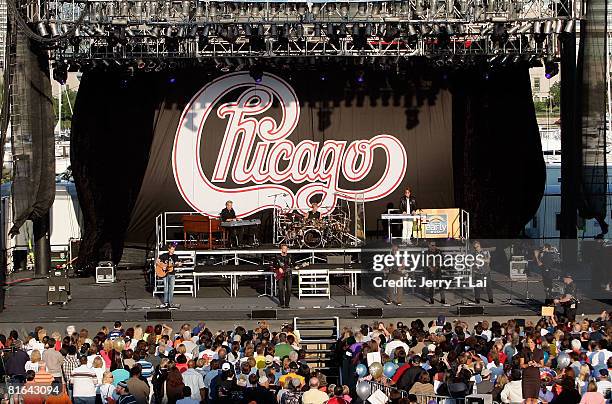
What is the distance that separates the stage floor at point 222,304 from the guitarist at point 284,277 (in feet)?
0.81

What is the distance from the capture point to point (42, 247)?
1165 inches

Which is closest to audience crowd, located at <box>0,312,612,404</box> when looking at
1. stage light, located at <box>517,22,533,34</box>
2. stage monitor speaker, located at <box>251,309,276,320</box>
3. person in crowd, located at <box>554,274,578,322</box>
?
person in crowd, located at <box>554,274,578,322</box>

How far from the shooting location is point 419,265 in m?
25.6

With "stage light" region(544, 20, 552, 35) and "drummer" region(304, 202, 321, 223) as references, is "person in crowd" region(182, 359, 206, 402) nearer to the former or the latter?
"drummer" region(304, 202, 321, 223)

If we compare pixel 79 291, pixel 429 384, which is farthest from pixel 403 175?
pixel 429 384

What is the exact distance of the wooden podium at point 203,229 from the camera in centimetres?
2769

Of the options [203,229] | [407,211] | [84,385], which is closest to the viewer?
[84,385]

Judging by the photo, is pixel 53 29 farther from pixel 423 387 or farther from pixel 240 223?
pixel 423 387

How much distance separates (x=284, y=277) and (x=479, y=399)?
1065 centimetres

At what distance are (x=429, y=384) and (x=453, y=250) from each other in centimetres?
1136

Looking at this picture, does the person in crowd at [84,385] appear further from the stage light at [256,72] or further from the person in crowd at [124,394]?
the stage light at [256,72]

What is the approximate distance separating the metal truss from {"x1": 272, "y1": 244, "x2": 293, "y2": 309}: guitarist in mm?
4657

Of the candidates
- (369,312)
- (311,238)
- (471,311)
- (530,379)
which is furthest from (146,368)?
(311,238)

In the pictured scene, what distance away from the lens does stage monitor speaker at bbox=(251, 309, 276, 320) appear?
2364cm
